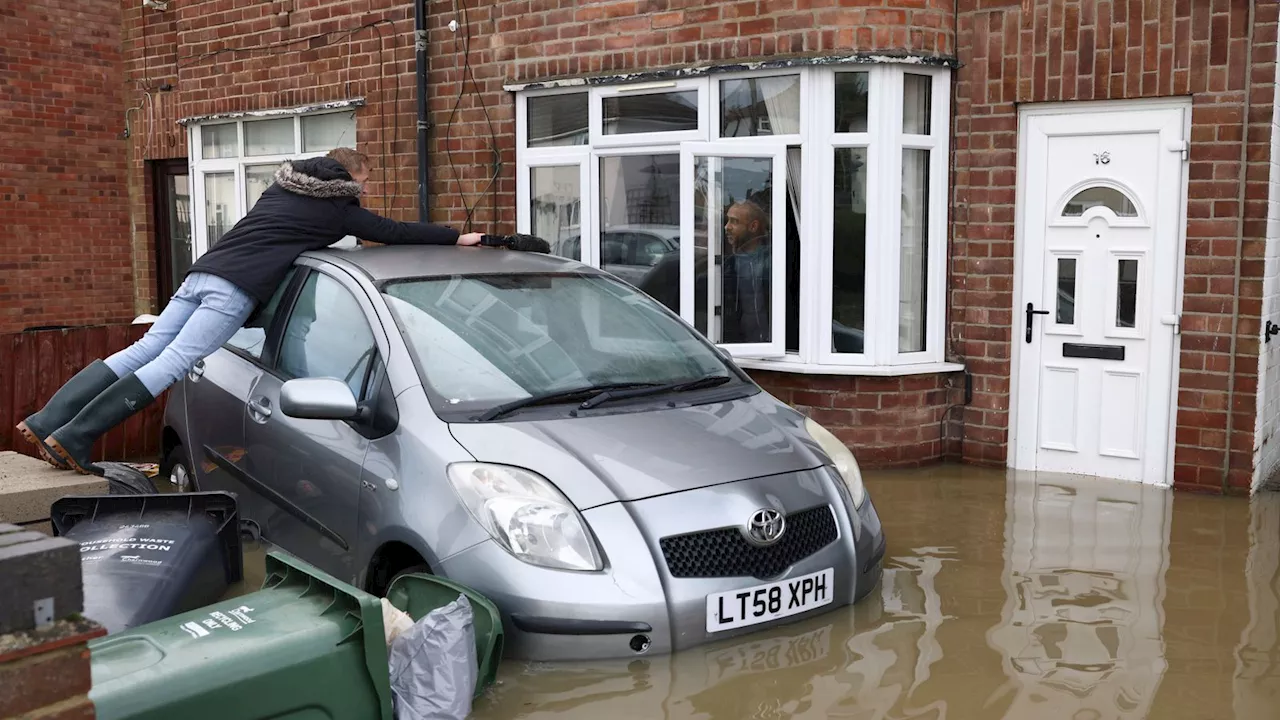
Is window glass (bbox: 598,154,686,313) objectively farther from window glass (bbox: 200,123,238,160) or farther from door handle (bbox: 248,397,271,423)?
window glass (bbox: 200,123,238,160)

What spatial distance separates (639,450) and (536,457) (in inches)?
14.4

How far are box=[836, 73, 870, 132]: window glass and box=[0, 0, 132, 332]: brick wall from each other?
858 centimetres

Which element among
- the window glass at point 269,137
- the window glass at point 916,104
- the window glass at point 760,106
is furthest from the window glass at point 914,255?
the window glass at point 269,137

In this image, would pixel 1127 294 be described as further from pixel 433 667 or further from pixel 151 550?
pixel 151 550

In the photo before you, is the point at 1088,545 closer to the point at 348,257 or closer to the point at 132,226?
the point at 348,257

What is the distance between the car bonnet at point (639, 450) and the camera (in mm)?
4164

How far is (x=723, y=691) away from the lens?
4.00 meters

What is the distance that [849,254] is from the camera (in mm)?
7680

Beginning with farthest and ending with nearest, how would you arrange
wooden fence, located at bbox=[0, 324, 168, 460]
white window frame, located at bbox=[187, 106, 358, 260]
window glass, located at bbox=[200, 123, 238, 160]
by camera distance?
window glass, located at bbox=[200, 123, 238, 160] < white window frame, located at bbox=[187, 106, 358, 260] < wooden fence, located at bbox=[0, 324, 168, 460]

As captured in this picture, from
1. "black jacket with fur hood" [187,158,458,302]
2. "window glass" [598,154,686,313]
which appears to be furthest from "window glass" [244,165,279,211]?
"black jacket with fur hood" [187,158,458,302]

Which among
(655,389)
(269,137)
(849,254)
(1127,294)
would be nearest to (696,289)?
(849,254)

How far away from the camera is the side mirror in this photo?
14.4 ft

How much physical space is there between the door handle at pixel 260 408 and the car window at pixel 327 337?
0.15 meters

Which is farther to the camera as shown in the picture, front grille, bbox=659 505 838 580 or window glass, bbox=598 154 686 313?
window glass, bbox=598 154 686 313
